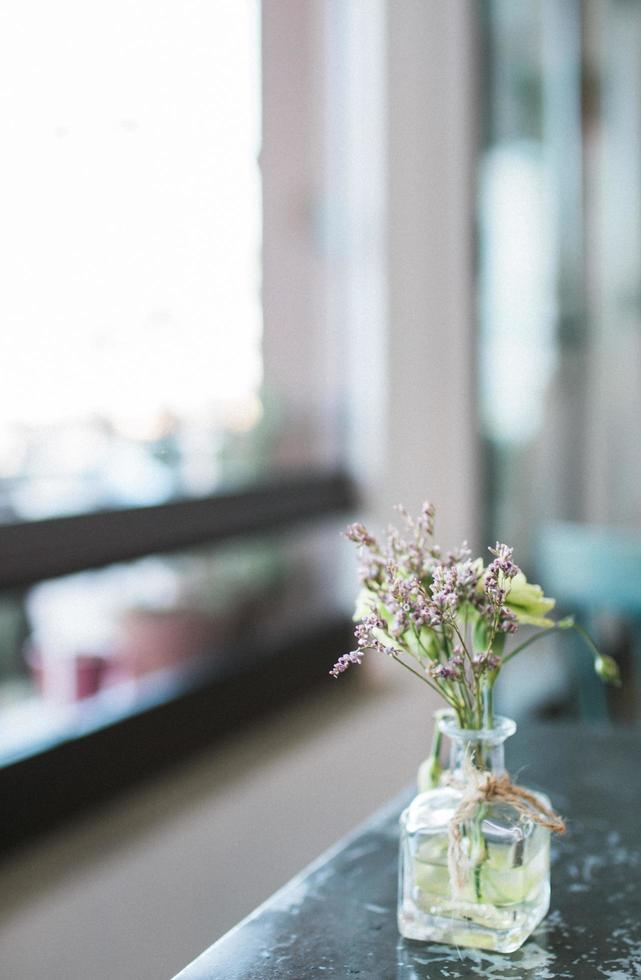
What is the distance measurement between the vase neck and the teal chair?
93 centimetres

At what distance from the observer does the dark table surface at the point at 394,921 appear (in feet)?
2.41

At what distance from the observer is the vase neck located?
0.74 meters

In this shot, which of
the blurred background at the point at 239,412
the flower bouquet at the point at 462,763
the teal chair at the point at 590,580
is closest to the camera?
the flower bouquet at the point at 462,763

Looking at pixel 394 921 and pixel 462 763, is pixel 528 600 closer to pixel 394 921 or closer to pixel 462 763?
pixel 462 763

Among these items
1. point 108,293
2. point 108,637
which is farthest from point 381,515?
point 108,293

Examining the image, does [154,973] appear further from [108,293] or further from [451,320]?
[451,320]

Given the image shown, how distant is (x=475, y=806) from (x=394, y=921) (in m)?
0.14

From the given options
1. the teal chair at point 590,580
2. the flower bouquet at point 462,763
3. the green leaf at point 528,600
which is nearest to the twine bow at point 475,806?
the flower bouquet at point 462,763

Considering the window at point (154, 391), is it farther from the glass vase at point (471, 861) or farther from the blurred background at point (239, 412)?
the glass vase at point (471, 861)

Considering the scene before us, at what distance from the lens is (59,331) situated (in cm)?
163

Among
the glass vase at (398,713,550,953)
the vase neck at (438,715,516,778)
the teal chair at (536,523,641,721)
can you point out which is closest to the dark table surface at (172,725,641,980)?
the glass vase at (398,713,550,953)

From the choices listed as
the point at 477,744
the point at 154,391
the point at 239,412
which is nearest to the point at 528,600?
the point at 477,744

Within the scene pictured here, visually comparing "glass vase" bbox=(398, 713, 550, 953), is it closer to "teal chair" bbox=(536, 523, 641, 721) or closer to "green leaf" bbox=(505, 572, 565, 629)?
"green leaf" bbox=(505, 572, 565, 629)

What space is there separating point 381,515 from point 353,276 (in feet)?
1.71
